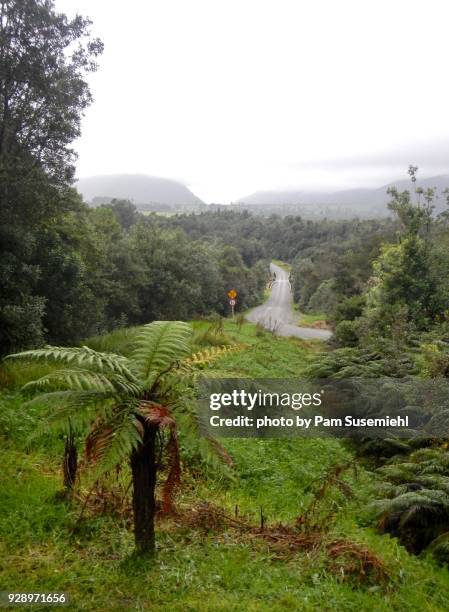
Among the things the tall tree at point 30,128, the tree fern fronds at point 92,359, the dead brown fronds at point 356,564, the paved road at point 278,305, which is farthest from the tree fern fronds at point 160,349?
the paved road at point 278,305

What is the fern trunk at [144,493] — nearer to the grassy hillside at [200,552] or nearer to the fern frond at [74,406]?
the grassy hillside at [200,552]

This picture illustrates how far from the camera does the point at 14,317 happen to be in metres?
10.3

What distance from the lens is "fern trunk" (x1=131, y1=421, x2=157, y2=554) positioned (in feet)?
10.6

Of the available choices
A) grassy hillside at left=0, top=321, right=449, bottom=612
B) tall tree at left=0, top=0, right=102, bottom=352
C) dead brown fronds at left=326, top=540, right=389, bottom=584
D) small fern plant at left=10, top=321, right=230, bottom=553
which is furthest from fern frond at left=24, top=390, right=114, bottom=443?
tall tree at left=0, top=0, right=102, bottom=352

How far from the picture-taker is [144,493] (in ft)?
10.7

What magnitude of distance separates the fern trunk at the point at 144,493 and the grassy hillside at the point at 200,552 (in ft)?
0.48

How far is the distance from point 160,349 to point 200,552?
163cm

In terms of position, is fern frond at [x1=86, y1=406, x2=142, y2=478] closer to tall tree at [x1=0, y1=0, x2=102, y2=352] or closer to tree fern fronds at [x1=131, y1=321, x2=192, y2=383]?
tree fern fronds at [x1=131, y1=321, x2=192, y2=383]

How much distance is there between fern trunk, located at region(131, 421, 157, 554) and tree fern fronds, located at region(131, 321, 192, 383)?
1.63 feet

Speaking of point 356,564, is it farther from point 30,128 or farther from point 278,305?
point 278,305

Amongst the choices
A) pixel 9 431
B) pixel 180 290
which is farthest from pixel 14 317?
pixel 180 290

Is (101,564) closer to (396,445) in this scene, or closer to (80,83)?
(396,445)

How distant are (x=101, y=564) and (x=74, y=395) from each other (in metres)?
1.26

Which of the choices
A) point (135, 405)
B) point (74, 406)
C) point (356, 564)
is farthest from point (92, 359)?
point (356, 564)
